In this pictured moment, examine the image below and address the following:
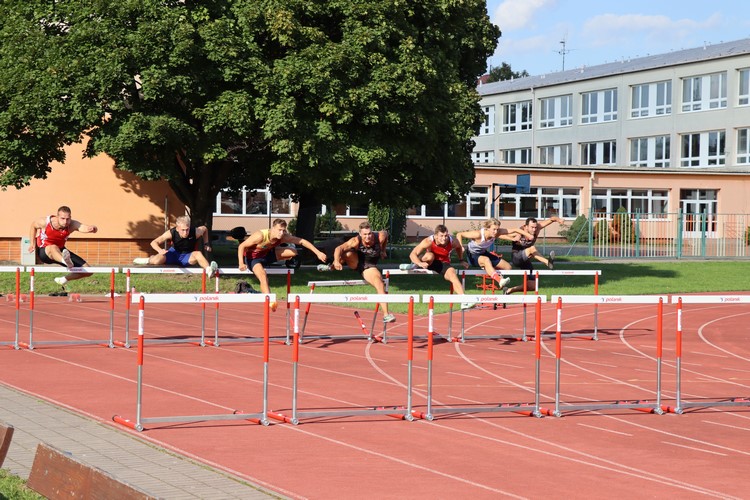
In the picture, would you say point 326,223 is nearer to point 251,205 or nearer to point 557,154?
point 251,205

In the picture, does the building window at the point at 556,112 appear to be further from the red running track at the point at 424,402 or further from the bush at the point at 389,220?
the red running track at the point at 424,402

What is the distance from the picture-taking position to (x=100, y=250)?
1277 inches

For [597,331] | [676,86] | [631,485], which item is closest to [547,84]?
[676,86]

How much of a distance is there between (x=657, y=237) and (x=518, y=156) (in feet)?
99.3

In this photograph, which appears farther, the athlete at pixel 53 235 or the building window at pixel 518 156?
the building window at pixel 518 156

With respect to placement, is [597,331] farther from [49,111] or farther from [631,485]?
[49,111]

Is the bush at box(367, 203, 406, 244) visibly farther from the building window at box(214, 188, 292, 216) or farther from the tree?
the tree

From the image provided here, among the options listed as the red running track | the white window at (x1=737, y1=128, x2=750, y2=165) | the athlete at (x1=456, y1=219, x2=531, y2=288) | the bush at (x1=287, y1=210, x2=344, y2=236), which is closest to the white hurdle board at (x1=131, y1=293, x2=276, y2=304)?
the red running track

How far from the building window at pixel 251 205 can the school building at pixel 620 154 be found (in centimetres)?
6

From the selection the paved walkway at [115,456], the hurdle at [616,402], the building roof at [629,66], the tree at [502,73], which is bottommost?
the paved walkway at [115,456]

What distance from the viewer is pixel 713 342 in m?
18.1

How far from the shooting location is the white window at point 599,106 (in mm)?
64250

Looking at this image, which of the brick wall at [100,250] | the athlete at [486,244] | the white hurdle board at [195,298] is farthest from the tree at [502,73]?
the white hurdle board at [195,298]

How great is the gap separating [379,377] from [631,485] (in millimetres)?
5754
